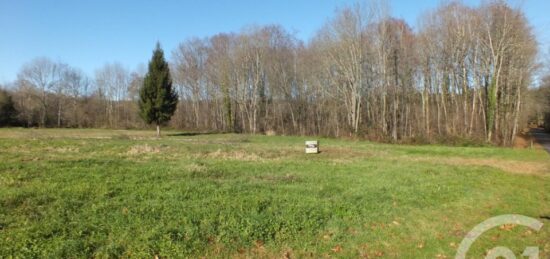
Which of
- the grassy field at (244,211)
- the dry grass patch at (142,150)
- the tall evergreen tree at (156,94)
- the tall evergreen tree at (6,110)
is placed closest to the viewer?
the grassy field at (244,211)

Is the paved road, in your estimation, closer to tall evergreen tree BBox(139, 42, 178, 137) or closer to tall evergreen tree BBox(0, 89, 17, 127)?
tall evergreen tree BBox(139, 42, 178, 137)

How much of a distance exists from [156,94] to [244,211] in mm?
32619

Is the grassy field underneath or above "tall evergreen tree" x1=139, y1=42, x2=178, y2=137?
underneath

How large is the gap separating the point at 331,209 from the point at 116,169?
22.9ft

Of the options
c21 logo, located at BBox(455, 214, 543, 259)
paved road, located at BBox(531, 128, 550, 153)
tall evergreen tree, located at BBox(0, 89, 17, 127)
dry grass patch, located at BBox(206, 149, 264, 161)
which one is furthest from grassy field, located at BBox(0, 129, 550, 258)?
tall evergreen tree, located at BBox(0, 89, 17, 127)

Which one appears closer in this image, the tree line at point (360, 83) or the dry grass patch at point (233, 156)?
the dry grass patch at point (233, 156)

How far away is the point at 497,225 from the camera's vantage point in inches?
271

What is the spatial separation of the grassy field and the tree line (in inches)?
936

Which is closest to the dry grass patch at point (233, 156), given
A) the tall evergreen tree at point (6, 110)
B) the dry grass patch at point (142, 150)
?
the dry grass patch at point (142, 150)

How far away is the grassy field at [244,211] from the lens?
5.11 m

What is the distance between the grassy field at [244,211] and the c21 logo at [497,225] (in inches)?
5.9

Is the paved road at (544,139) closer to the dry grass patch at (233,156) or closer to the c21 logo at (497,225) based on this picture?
the dry grass patch at (233,156)

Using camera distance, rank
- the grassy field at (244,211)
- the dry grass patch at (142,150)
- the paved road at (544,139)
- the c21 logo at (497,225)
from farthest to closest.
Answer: the paved road at (544,139), the dry grass patch at (142,150), the c21 logo at (497,225), the grassy field at (244,211)

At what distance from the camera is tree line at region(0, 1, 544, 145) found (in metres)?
32.7
